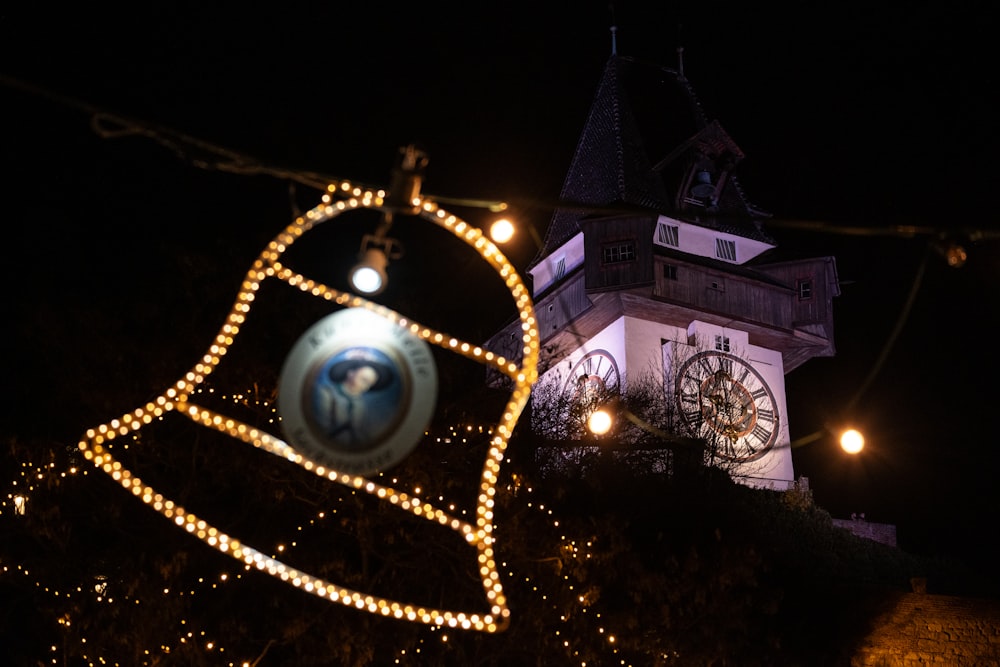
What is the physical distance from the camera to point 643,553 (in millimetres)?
17156

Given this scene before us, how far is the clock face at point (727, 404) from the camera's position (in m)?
29.6

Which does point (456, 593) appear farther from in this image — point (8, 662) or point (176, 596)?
point (8, 662)

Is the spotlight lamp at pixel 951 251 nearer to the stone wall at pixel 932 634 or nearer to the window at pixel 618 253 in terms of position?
the stone wall at pixel 932 634

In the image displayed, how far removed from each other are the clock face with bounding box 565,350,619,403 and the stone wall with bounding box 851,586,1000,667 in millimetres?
11524

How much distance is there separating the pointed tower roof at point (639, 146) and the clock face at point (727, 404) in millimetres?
4802

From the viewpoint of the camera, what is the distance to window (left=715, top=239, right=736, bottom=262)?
32656 millimetres

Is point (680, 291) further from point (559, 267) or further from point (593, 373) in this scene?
point (559, 267)

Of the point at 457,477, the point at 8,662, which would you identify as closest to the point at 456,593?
the point at 457,477

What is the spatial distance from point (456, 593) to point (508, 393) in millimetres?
2842

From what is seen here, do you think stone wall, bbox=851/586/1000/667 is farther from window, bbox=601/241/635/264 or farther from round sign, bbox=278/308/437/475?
round sign, bbox=278/308/437/475

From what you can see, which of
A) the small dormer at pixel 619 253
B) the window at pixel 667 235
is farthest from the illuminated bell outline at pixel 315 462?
the window at pixel 667 235

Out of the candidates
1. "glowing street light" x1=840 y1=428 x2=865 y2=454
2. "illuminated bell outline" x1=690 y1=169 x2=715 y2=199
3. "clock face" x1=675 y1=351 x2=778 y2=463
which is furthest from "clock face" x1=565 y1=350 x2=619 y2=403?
"glowing street light" x1=840 y1=428 x2=865 y2=454

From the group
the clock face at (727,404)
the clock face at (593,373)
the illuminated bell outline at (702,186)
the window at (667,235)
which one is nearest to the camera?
the clock face at (727,404)

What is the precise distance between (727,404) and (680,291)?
367cm
